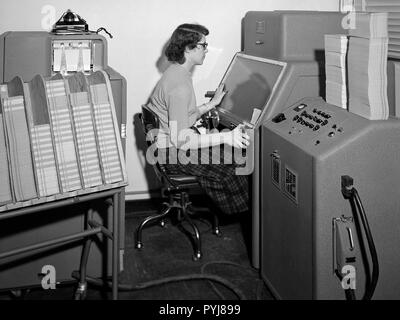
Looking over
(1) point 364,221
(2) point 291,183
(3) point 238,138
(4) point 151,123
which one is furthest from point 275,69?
(1) point 364,221

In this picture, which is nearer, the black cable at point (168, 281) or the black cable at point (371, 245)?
the black cable at point (371, 245)

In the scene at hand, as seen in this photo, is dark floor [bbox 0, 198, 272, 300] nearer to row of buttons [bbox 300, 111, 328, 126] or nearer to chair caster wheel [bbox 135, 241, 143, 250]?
chair caster wheel [bbox 135, 241, 143, 250]

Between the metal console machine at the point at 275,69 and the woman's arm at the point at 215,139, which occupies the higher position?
the metal console machine at the point at 275,69

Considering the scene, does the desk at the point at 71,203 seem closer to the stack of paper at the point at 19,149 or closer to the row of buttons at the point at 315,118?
the stack of paper at the point at 19,149

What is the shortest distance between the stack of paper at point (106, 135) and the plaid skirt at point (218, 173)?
0.95m

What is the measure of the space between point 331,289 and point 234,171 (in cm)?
101

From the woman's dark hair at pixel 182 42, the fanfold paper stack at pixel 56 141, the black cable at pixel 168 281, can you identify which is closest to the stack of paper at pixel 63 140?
the fanfold paper stack at pixel 56 141

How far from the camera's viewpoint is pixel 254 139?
271 cm

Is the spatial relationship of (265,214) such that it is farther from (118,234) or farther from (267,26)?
(267,26)

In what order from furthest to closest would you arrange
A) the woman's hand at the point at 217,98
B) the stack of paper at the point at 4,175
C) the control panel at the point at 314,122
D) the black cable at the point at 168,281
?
the woman's hand at the point at 217,98 < the black cable at the point at 168,281 < the control panel at the point at 314,122 < the stack of paper at the point at 4,175

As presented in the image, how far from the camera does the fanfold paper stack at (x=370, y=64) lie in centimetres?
196

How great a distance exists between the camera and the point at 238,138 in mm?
2713

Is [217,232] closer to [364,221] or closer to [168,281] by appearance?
[168,281]

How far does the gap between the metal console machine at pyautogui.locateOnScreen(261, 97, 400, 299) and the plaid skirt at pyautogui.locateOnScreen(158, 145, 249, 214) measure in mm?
631
